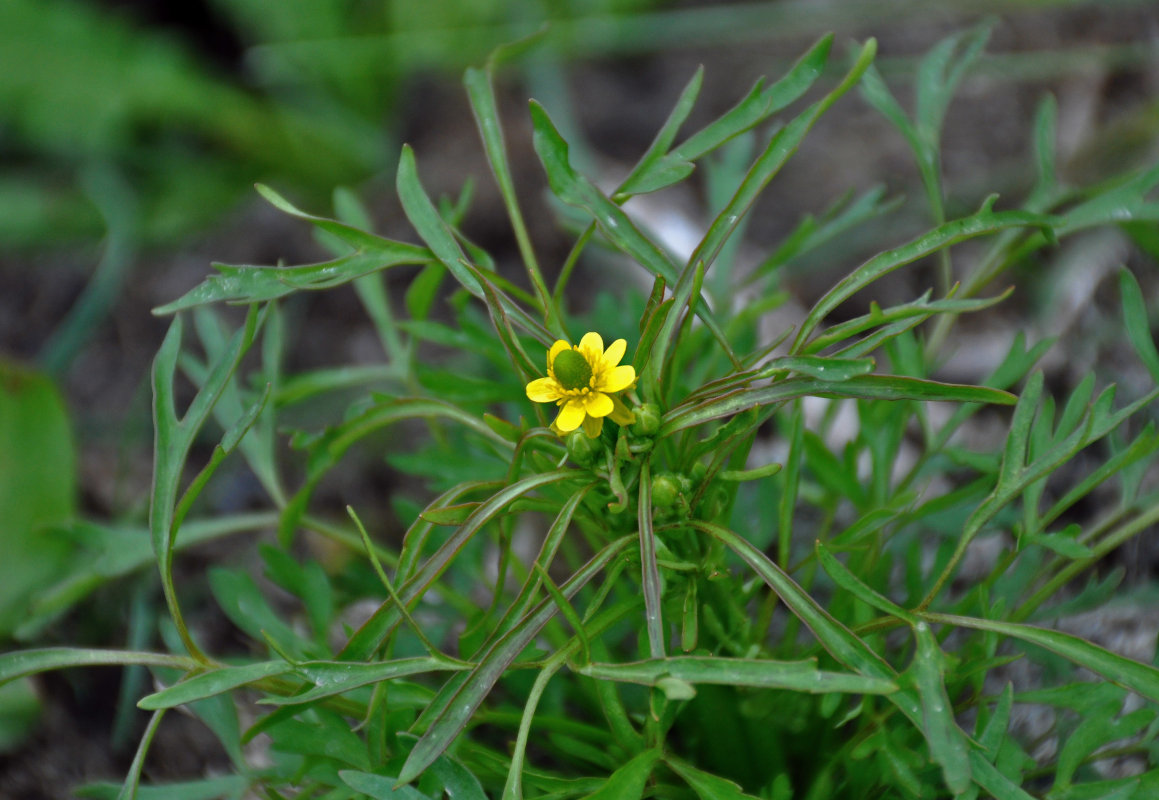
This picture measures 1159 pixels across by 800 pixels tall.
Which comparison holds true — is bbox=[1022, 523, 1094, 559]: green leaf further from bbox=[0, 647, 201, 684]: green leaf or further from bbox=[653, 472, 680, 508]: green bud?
bbox=[0, 647, 201, 684]: green leaf

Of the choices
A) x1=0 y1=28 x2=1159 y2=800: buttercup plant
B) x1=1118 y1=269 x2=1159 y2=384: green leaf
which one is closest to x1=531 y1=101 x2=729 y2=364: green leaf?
x1=0 y1=28 x2=1159 y2=800: buttercup plant

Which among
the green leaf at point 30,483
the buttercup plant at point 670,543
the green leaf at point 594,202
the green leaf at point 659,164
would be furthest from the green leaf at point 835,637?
the green leaf at point 30,483

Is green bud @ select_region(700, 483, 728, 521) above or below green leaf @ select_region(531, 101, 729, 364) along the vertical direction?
below

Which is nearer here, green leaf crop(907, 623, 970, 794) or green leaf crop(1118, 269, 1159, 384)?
green leaf crop(907, 623, 970, 794)

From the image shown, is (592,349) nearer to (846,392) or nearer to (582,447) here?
(582,447)

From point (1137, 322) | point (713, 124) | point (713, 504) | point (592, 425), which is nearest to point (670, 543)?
point (713, 504)

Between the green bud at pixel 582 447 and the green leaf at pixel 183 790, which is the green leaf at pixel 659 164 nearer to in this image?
the green bud at pixel 582 447

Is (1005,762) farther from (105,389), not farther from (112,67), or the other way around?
(112,67)

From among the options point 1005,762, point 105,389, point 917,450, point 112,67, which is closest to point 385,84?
point 112,67
